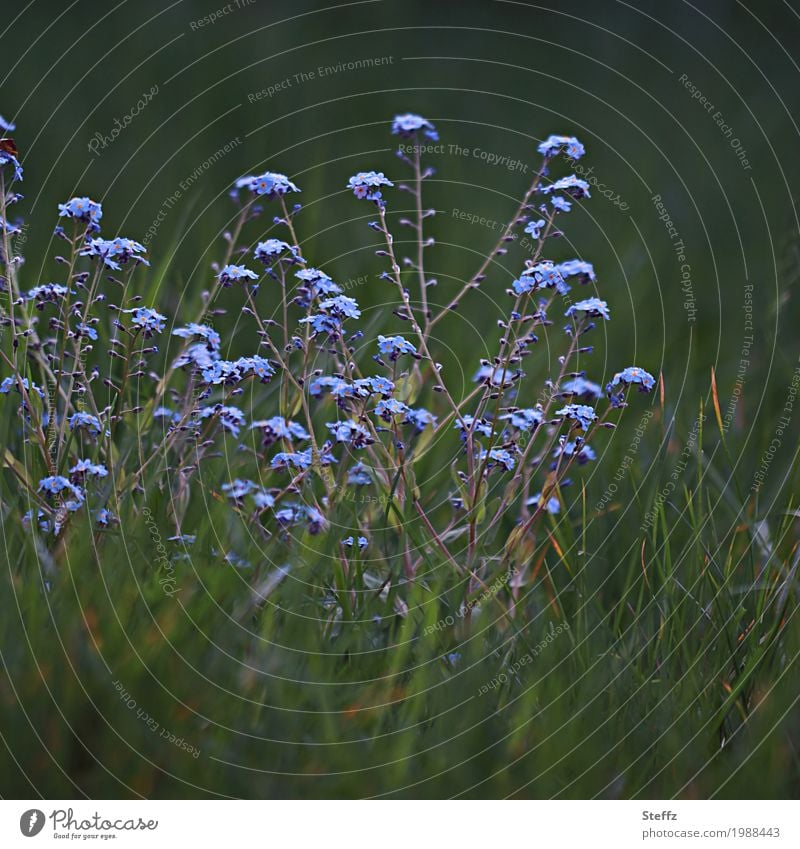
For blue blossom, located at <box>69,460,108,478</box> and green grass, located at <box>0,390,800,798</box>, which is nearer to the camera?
green grass, located at <box>0,390,800,798</box>

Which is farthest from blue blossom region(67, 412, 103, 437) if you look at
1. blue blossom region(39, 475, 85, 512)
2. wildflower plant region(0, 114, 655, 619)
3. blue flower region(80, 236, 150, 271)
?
blue flower region(80, 236, 150, 271)

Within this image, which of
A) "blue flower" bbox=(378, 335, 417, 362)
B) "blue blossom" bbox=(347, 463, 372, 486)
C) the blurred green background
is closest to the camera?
"blue flower" bbox=(378, 335, 417, 362)

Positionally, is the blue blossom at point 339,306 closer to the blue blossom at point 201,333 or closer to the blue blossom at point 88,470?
the blue blossom at point 201,333

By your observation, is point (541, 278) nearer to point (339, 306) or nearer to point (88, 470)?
point (339, 306)

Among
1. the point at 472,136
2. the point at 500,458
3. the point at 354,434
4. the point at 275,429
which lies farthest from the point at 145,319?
the point at 472,136

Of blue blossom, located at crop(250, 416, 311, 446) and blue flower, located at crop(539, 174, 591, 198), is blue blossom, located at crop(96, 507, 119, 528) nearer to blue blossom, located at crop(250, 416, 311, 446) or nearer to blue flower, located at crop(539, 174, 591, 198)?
blue blossom, located at crop(250, 416, 311, 446)

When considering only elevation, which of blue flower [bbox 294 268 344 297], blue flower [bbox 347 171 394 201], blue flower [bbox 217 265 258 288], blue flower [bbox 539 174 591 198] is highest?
blue flower [bbox 347 171 394 201]

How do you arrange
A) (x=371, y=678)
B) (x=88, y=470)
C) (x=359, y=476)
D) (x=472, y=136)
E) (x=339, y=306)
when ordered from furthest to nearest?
(x=472, y=136), (x=359, y=476), (x=88, y=470), (x=339, y=306), (x=371, y=678)
